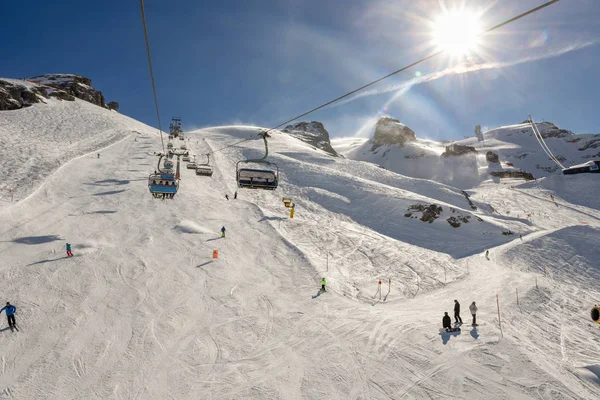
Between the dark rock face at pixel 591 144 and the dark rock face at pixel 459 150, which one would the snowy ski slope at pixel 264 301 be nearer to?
the dark rock face at pixel 459 150

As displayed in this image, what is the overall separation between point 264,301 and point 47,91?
100 m

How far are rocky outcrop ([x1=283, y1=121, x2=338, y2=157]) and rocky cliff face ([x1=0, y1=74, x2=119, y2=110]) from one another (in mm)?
76070

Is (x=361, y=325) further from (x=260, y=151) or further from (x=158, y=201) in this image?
(x=260, y=151)

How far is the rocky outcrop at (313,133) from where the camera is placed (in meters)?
136

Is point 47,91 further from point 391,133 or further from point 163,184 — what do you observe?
point 391,133

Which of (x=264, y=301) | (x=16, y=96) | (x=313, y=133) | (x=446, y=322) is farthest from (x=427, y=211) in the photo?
(x=313, y=133)

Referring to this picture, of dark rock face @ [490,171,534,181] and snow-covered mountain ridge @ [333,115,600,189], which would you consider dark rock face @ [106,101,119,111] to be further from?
dark rock face @ [490,171,534,181]

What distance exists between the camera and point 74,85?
9456 centimetres

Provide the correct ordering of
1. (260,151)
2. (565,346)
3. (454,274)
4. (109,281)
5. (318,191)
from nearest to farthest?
(565,346) → (109,281) → (454,274) → (318,191) → (260,151)

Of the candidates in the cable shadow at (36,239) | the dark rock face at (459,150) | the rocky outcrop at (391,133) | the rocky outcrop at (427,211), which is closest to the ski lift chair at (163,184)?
the cable shadow at (36,239)

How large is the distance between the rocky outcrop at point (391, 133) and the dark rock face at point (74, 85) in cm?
12703

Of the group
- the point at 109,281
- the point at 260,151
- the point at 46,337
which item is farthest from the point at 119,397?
the point at 260,151

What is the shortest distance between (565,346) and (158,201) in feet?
98.1

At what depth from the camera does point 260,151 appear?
2613 inches
